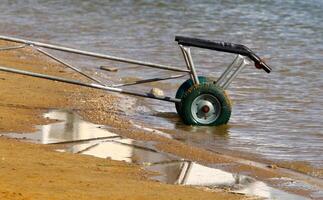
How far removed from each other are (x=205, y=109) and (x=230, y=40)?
8693 mm

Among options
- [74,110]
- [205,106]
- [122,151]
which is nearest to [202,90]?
[205,106]

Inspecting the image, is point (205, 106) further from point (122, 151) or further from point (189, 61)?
point (122, 151)

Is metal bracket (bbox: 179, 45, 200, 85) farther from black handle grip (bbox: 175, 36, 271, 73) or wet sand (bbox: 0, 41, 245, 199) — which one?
wet sand (bbox: 0, 41, 245, 199)

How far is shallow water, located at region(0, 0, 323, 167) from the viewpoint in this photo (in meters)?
9.78

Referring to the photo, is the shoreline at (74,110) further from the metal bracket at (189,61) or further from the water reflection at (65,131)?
the metal bracket at (189,61)

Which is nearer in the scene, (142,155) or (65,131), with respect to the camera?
(142,155)

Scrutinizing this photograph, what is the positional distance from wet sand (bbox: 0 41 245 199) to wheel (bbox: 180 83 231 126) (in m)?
0.65

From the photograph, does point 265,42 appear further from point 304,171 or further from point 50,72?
point 304,171

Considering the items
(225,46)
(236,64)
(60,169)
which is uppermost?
(225,46)

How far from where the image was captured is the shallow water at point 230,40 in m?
9.78

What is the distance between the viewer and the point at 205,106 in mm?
9734

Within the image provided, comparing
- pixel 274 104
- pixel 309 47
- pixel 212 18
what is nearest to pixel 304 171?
pixel 274 104

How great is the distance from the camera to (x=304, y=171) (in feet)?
26.8

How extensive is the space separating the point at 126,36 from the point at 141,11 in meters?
5.43
